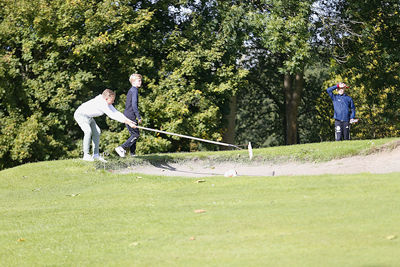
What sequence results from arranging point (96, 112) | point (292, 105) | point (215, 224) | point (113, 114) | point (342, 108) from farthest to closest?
point (292, 105) < point (342, 108) < point (96, 112) < point (113, 114) < point (215, 224)

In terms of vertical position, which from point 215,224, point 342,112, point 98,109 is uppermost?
point 98,109

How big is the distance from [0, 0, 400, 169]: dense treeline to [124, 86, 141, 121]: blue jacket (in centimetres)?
743

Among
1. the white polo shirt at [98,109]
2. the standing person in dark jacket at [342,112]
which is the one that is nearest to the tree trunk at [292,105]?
the standing person in dark jacket at [342,112]

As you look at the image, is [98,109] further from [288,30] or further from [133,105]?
[288,30]

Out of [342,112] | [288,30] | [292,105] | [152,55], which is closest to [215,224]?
[342,112]

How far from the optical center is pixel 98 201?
10.5 metres

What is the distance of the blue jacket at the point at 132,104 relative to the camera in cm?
1346

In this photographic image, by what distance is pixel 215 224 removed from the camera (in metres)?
7.61

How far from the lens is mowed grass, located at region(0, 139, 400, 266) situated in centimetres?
625

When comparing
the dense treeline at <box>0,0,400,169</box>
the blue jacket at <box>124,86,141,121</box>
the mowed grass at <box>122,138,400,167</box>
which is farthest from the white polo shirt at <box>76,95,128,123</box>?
the dense treeline at <box>0,0,400,169</box>

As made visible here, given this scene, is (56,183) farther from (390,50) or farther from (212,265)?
(390,50)

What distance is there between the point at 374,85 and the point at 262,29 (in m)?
6.56

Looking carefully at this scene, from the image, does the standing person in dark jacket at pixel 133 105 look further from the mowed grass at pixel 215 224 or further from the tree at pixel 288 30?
the tree at pixel 288 30

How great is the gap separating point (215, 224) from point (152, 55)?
16.3 meters
